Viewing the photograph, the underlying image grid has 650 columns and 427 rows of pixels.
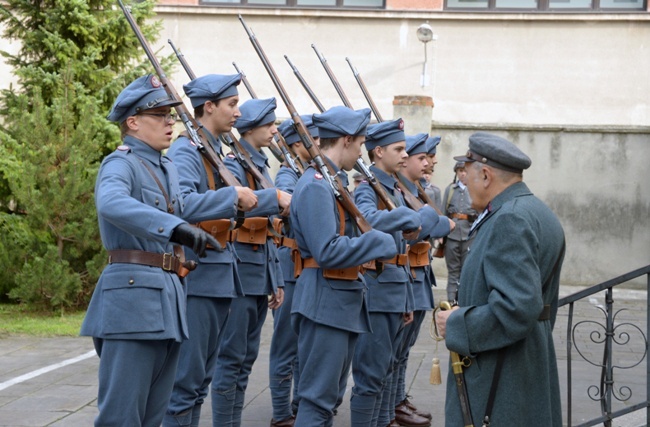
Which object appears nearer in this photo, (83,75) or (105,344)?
(105,344)

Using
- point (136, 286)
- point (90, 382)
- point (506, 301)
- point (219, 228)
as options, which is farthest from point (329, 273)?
point (90, 382)

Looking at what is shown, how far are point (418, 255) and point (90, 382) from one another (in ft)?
9.86

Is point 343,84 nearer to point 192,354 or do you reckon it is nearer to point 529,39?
point 529,39

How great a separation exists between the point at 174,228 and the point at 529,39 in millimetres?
14078

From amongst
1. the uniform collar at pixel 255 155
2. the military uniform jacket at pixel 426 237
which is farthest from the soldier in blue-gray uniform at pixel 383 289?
the uniform collar at pixel 255 155

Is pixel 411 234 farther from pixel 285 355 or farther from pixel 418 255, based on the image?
pixel 285 355

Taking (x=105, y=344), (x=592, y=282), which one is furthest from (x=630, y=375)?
(x=592, y=282)

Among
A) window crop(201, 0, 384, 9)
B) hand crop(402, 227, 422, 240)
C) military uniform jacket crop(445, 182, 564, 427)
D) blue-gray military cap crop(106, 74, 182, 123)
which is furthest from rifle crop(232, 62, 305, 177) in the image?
window crop(201, 0, 384, 9)

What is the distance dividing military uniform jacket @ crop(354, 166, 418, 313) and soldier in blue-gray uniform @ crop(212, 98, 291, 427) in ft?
1.79

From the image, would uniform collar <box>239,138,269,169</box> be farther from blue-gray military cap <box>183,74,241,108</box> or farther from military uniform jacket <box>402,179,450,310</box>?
military uniform jacket <box>402,179,450,310</box>

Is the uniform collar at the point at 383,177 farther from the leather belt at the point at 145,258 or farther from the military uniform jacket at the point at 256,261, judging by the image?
the leather belt at the point at 145,258

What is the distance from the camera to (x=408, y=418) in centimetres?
729

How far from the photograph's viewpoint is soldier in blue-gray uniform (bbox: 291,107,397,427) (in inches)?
207

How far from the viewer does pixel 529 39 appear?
17406 mm
